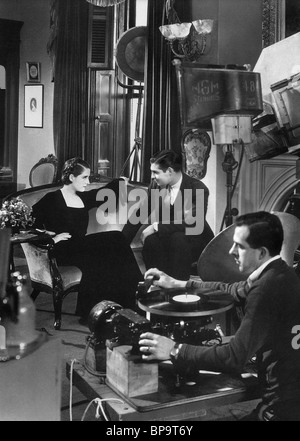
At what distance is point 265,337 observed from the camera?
1939 millimetres

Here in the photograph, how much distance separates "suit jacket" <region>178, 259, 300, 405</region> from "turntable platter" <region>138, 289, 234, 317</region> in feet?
0.44

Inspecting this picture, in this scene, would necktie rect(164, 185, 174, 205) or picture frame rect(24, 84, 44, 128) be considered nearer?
necktie rect(164, 185, 174, 205)

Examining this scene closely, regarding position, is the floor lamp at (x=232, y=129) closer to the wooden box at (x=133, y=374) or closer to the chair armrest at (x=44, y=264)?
the wooden box at (x=133, y=374)

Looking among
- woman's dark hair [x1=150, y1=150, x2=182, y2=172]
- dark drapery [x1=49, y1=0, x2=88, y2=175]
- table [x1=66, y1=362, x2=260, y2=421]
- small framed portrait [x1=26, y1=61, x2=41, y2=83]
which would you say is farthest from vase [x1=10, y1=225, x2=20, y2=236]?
small framed portrait [x1=26, y1=61, x2=41, y2=83]

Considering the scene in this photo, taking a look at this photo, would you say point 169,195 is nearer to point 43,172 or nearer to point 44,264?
point 44,264

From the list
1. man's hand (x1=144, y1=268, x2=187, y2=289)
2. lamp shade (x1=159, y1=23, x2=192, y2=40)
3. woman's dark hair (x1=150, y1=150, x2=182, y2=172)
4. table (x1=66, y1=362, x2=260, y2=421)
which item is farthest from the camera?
lamp shade (x1=159, y1=23, x2=192, y2=40)

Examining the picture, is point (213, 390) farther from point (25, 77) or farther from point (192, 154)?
point (25, 77)

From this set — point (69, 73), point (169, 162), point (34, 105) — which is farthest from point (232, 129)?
point (34, 105)

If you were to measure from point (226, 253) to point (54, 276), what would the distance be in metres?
1.57

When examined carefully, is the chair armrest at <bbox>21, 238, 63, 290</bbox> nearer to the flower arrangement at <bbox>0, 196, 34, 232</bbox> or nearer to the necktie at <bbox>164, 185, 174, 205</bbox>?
the flower arrangement at <bbox>0, 196, 34, 232</bbox>

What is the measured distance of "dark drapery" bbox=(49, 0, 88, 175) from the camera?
6121mm

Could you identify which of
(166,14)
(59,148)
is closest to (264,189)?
(166,14)

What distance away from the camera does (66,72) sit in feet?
20.4

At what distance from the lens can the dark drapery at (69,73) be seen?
6121 millimetres
